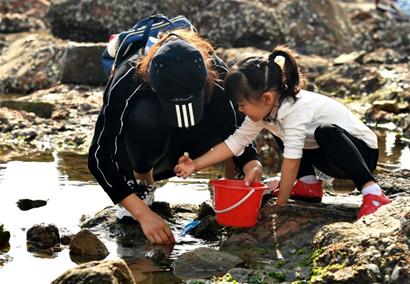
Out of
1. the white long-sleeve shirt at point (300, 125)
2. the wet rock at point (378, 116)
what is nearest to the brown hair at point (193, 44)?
the white long-sleeve shirt at point (300, 125)

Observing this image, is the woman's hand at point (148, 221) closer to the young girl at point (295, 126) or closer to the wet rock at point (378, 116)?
the young girl at point (295, 126)

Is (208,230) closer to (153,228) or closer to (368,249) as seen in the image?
(153,228)

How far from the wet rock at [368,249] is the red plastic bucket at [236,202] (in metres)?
0.43

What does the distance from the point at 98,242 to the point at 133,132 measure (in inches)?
23.8

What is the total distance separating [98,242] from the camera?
4.32 metres

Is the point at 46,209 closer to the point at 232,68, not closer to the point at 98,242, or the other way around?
the point at 98,242

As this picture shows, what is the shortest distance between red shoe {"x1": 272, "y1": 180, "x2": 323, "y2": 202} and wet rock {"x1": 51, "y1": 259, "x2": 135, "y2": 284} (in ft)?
4.79

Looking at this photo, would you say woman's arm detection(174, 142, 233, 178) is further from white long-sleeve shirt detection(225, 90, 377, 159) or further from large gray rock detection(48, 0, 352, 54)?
large gray rock detection(48, 0, 352, 54)

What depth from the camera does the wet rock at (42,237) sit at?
176 inches

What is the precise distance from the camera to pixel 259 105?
432 centimetres

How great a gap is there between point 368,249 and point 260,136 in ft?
12.2

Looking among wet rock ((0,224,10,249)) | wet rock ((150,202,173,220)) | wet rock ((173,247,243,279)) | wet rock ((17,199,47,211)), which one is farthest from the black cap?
wet rock ((17,199,47,211))

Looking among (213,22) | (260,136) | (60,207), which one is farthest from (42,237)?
(213,22)

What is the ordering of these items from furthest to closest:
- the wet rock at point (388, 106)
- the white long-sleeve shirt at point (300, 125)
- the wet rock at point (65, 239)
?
1. the wet rock at point (388, 106)
2. the wet rock at point (65, 239)
3. the white long-sleeve shirt at point (300, 125)
